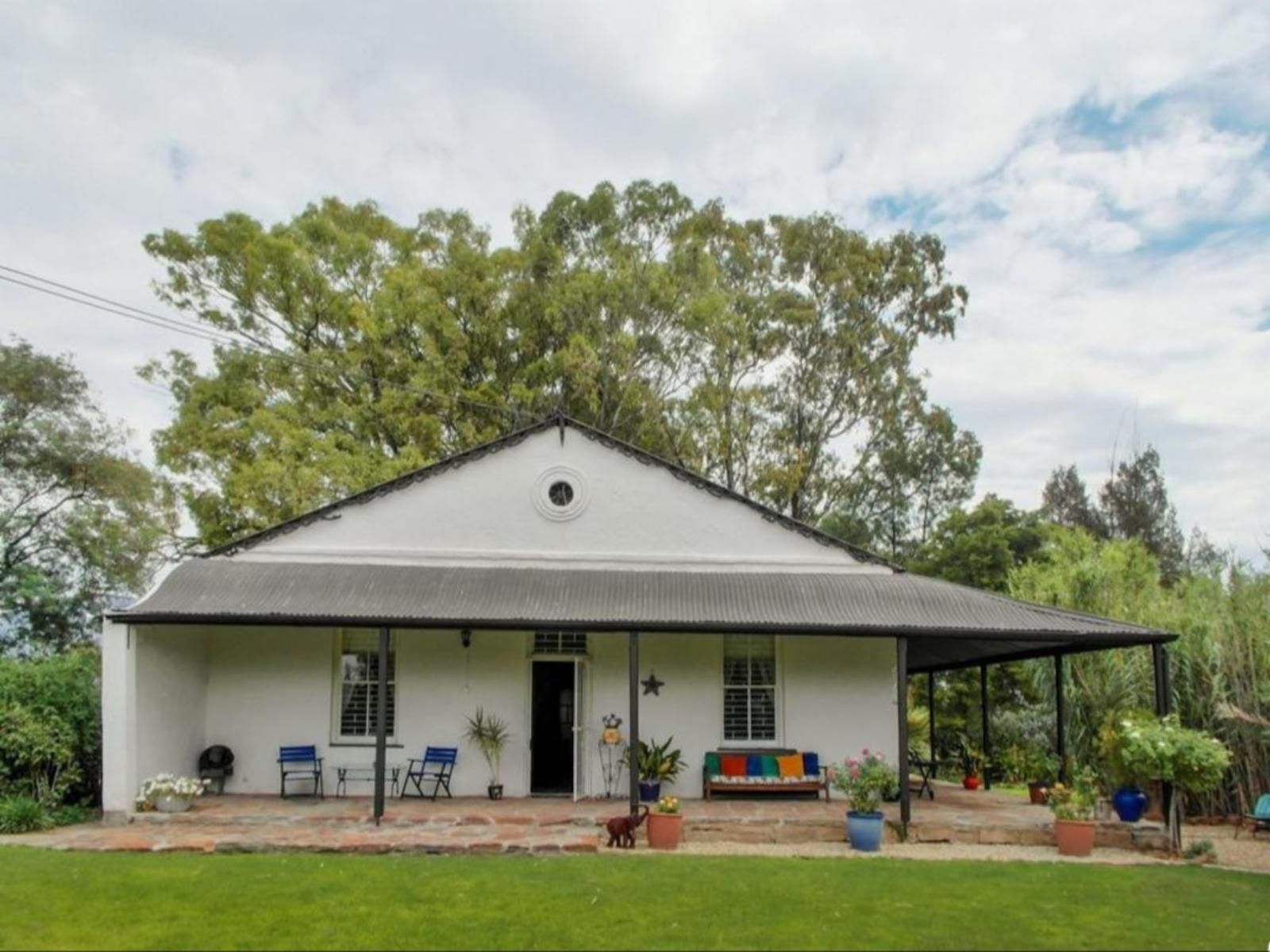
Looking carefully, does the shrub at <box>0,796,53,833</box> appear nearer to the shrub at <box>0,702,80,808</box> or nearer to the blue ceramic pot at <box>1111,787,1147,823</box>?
the shrub at <box>0,702,80,808</box>

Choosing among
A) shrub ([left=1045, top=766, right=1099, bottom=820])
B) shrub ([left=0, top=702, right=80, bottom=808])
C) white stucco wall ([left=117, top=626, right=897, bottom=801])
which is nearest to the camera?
shrub ([left=1045, top=766, right=1099, bottom=820])

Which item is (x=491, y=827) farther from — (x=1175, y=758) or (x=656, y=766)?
(x=1175, y=758)

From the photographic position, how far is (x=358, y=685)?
13992mm

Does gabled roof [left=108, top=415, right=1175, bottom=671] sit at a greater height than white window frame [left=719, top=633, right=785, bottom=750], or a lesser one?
greater

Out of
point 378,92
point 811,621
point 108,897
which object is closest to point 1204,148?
point 811,621

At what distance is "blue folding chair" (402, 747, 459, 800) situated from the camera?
13375mm

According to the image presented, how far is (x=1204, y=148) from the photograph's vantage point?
1245cm

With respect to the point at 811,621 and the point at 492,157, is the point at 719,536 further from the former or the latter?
the point at 492,157

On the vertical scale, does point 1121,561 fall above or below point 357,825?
above

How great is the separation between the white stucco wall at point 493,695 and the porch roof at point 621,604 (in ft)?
3.42

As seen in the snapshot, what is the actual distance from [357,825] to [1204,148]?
544 inches

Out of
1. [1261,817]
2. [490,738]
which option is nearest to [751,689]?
[490,738]

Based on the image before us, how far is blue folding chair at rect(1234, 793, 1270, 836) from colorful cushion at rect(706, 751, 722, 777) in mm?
6585

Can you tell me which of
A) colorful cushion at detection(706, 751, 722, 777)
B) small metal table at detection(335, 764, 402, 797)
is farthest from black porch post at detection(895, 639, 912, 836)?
small metal table at detection(335, 764, 402, 797)
